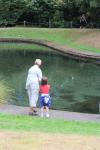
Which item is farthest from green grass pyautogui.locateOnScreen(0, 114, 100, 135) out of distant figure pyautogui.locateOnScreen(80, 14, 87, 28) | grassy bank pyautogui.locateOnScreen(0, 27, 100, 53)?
distant figure pyautogui.locateOnScreen(80, 14, 87, 28)

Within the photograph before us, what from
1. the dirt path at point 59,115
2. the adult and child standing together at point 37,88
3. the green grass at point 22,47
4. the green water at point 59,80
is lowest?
the green grass at point 22,47

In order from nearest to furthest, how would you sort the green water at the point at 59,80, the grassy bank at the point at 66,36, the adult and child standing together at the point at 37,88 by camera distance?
the adult and child standing together at the point at 37,88 → the green water at the point at 59,80 → the grassy bank at the point at 66,36

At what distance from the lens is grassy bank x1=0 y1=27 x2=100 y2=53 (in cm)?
4384

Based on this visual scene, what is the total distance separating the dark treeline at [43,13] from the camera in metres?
58.4

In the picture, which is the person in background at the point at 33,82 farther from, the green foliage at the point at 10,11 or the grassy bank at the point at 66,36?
the green foliage at the point at 10,11

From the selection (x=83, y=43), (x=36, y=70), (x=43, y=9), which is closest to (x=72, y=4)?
(x=43, y=9)

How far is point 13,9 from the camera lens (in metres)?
63.2

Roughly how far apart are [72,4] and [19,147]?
166ft

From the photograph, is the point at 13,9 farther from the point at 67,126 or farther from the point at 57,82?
the point at 67,126

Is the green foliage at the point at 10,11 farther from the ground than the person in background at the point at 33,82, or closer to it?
closer to it

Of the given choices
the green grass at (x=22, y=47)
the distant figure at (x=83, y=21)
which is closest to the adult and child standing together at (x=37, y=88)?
the green grass at (x=22, y=47)

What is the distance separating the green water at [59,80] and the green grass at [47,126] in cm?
529

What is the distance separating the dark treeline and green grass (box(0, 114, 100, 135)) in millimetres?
42449

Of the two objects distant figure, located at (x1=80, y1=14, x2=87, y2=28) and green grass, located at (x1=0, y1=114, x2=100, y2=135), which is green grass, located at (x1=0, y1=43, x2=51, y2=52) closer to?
distant figure, located at (x1=80, y1=14, x2=87, y2=28)
